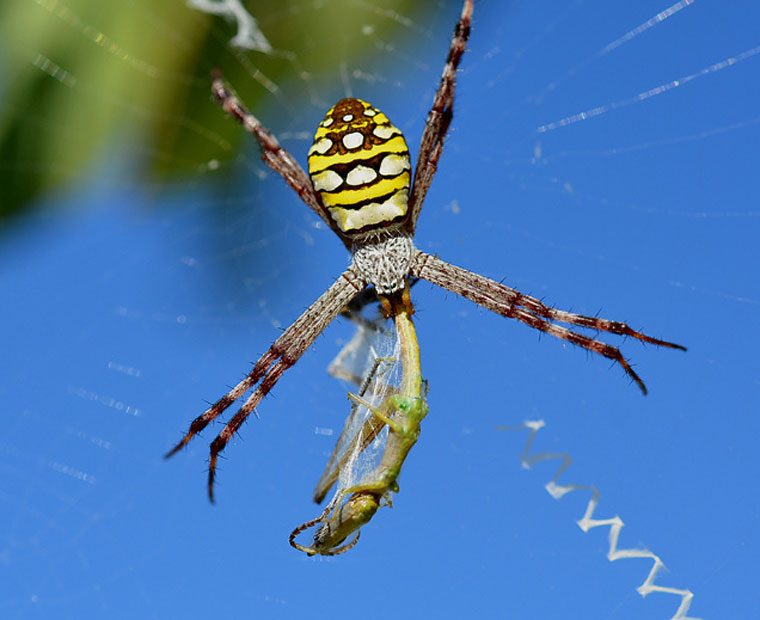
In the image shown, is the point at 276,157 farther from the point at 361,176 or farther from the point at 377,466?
the point at 377,466

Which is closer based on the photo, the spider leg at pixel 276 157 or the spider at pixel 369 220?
the spider at pixel 369 220

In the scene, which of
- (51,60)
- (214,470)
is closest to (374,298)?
(214,470)

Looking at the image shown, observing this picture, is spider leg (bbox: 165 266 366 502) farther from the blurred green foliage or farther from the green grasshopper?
the blurred green foliage

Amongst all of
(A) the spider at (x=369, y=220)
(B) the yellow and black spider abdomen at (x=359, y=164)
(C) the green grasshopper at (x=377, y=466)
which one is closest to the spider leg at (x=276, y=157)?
(A) the spider at (x=369, y=220)

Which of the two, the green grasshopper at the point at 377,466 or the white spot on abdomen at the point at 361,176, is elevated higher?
the white spot on abdomen at the point at 361,176

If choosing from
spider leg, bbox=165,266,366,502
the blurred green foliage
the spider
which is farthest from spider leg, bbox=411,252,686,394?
the blurred green foliage

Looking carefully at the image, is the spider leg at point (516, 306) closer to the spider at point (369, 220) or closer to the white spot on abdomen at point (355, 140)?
the spider at point (369, 220)
